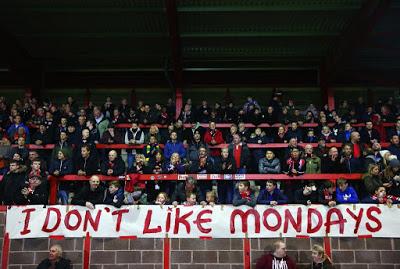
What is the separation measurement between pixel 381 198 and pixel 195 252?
147 inches

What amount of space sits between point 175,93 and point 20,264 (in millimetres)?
9215

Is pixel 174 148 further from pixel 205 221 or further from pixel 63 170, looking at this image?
pixel 205 221

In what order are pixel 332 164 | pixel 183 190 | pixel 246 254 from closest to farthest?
pixel 246 254, pixel 183 190, pixel 332 164

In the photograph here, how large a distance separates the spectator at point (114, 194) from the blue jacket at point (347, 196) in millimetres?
4257

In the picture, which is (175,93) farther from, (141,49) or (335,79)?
(335,79)

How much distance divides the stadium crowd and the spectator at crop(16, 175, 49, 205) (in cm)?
2

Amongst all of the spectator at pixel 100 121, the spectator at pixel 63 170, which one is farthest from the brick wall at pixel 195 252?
the spectator at pixel 100 121

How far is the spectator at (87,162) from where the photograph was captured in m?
10.0

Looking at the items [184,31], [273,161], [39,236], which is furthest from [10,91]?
[273,161]

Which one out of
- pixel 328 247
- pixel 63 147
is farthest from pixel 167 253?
pixel 63 147

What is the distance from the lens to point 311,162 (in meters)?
10.2

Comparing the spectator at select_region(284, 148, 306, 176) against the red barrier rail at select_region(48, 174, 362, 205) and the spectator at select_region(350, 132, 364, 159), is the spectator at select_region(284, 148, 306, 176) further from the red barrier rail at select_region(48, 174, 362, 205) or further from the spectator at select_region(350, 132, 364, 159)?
the spectator at select_region(350, 132, 364, 159)

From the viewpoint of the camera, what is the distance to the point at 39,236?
8539 millimetres

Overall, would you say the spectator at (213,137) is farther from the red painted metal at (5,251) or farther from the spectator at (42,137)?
the red painted metal at (5,251)
